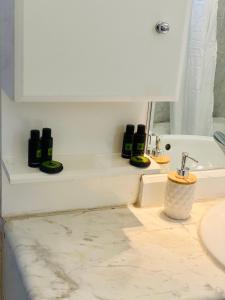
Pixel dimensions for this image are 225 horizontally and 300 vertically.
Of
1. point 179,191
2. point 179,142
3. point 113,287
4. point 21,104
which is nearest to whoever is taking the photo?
point 113,287

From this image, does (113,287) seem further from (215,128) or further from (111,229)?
(215,128)

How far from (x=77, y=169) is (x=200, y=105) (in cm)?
48

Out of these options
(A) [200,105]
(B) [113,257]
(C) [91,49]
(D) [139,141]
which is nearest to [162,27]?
(C) [91,49]

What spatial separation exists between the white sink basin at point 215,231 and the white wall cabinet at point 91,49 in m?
0.38

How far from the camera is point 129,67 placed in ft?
3.04

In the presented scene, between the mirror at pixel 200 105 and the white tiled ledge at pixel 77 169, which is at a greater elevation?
the mirror at pixel 200 105

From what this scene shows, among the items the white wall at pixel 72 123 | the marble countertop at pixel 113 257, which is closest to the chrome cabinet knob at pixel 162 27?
the white wall at pixel 72 123

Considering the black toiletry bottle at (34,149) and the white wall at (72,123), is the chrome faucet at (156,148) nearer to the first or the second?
the white wall at (72,123)

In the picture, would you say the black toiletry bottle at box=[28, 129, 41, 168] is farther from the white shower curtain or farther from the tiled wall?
the tiled wall

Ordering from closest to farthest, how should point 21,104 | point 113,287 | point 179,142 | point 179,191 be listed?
point 113,287
point 21,104
point 179,191
point 179,142

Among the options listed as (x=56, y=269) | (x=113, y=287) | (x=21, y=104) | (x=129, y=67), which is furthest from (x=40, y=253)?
(x=129, y=67)

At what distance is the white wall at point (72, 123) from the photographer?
102 cm

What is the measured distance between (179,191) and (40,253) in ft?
1.37

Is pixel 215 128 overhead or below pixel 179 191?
overhead
